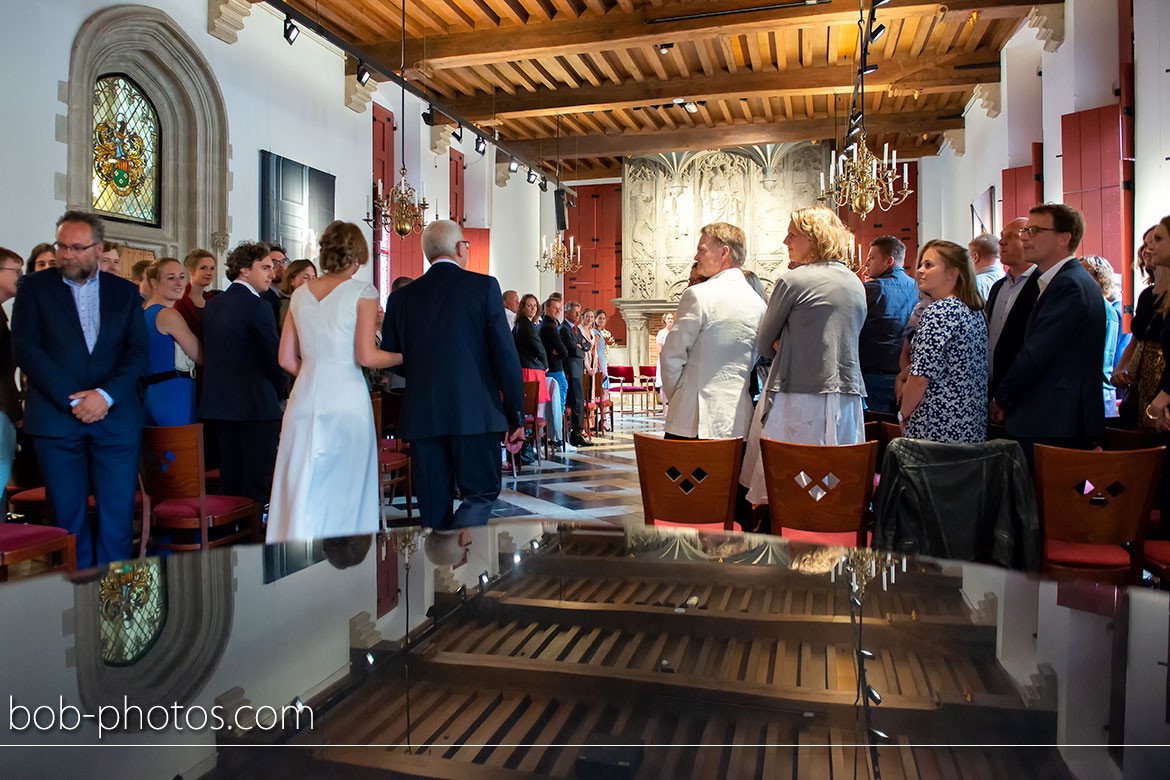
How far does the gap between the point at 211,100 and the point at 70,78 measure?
1.77 m

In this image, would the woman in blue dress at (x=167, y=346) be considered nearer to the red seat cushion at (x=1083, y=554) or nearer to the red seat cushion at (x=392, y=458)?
the red seat cushion at (x=392, y=458)

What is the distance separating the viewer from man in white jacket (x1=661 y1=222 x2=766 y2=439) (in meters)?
3.33

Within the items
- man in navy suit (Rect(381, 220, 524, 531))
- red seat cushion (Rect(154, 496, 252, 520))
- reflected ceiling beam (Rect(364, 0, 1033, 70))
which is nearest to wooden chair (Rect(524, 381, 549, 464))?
man in navy suit (Rect(381, 220, 524, 531))

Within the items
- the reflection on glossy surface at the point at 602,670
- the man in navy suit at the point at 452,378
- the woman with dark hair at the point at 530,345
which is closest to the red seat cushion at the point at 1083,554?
the reflection on glossy surface at the point at 602,670

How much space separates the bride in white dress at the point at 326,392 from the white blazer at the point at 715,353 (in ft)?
3.86

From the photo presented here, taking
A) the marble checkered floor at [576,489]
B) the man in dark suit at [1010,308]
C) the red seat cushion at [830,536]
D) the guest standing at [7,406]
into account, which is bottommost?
Answer: the marble checkered floor at [576,489]

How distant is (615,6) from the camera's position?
9328mm

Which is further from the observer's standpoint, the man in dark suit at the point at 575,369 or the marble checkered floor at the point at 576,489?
the man in dark suit at the point at 575,369

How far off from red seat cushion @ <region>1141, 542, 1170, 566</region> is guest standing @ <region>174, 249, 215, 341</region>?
4.28 meters

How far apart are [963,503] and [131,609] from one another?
200 cm

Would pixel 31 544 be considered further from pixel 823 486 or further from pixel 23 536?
pixel 823 486

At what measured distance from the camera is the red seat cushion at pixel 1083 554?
7.73ft

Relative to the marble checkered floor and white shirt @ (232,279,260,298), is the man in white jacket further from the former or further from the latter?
white shirt @ (232,279,260,298)

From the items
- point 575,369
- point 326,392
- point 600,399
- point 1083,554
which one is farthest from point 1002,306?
point 600,399
